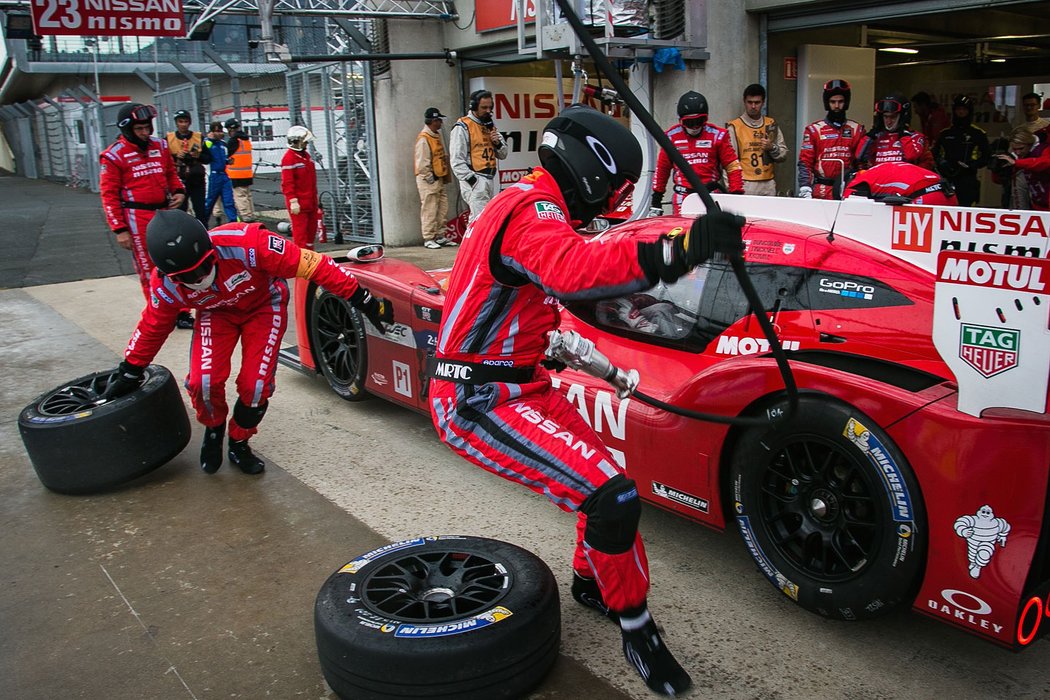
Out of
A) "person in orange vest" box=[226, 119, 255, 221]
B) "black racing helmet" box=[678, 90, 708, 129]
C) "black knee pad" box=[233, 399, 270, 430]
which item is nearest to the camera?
"black knee pad" box=[233, 399, 270, 430]

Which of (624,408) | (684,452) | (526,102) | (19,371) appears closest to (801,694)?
(684,452)

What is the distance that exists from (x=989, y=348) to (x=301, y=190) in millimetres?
9343

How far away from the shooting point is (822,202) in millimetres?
4074

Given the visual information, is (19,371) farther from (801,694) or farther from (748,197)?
(801,694)

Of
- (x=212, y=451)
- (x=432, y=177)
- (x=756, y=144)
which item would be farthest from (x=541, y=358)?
(x=432, y=177)

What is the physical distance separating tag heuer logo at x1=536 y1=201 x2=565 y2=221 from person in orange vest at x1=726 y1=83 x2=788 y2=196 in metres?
7.49

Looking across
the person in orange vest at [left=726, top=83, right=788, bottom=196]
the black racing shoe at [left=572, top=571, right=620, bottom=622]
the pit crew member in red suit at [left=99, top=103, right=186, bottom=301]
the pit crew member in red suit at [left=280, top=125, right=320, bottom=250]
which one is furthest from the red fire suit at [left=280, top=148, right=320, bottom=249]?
the black racing shoe at [left=572, top=571, right=620, bottom=622]

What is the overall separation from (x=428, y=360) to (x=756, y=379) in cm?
222

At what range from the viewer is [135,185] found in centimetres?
778

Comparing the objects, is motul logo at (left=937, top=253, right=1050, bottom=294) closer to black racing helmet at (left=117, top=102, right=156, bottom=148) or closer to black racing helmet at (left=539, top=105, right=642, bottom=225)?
black racing helmet at (left=539, top=105, right=642, bottom=225)

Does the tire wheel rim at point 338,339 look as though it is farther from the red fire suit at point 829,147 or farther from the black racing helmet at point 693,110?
the red fire suit at point 829,147

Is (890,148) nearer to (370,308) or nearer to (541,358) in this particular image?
(370,308)

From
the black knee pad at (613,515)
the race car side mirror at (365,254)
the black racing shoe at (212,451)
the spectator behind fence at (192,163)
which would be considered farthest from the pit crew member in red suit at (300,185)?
the black knee pad at (613,515)

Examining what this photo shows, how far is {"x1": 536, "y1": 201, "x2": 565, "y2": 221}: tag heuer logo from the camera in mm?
2709
